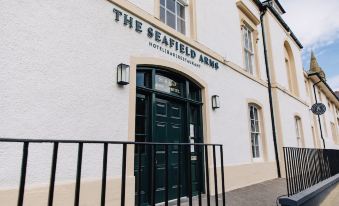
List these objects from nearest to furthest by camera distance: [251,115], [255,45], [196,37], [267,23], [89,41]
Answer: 1. [89,41]
2. [196,37]
3. [251,115]
4. [255,45]
5. [267,23]

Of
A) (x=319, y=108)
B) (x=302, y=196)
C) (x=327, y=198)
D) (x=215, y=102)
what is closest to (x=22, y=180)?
(x=302, y=196)

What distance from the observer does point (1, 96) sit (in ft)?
9.91

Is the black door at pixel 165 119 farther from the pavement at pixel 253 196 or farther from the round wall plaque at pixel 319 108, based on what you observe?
the round wall plaque at pixel 319 108

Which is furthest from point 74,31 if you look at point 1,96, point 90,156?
point 90,156

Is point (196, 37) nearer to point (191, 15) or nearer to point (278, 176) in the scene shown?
point (191, 15)

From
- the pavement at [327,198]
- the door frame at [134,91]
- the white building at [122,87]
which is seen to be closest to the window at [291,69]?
the white building at [122,87]

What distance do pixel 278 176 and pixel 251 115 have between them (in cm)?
254

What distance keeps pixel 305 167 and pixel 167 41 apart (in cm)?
391

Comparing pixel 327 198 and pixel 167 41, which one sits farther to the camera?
pixel 327 198

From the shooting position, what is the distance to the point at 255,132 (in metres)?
8.60

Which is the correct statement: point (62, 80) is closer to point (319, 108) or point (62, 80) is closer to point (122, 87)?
point (122, 87)

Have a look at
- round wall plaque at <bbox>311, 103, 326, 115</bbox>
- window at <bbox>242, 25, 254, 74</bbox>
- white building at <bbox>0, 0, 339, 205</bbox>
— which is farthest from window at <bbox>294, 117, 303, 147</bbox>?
window at <bbox>242, 25, 254, 74</bbox>

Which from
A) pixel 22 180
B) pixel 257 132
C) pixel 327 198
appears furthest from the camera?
pixel 257 132

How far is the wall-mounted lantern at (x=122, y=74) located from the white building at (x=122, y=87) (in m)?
0.09
